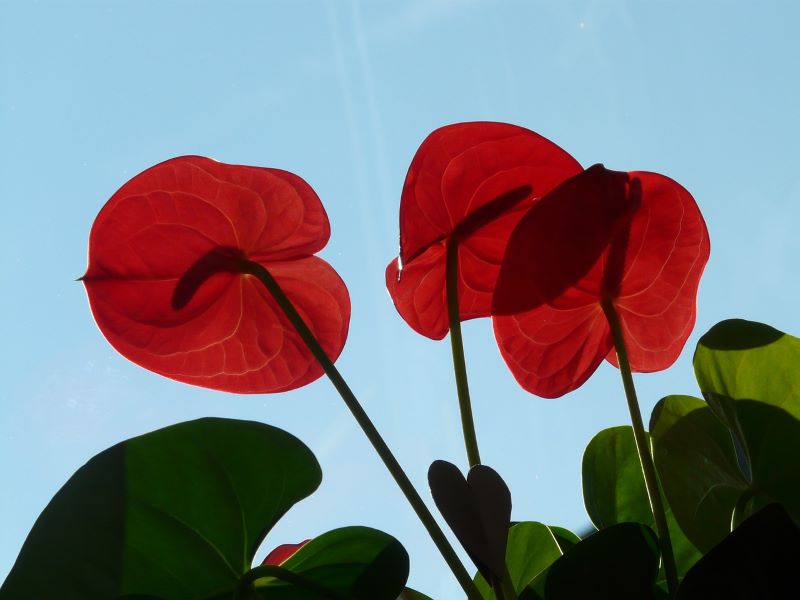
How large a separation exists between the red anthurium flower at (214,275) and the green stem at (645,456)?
0.69 ft

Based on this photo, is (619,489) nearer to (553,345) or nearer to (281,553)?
(553,345)

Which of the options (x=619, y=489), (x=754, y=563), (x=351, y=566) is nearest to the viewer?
(x=754, y=563)

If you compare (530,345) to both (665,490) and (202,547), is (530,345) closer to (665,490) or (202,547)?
(665,490)

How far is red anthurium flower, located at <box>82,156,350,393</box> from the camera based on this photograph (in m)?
0.52

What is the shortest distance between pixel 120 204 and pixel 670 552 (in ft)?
1.38

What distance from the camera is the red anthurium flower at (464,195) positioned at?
0.54 metres

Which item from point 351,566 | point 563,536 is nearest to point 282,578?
point 351,566

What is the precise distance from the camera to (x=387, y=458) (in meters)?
0.45

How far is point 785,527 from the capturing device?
1.17ft

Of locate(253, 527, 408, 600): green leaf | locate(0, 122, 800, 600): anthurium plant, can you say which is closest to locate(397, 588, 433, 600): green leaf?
locate(0, 122, 800, 600): anthurium plant

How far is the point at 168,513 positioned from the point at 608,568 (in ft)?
0.84

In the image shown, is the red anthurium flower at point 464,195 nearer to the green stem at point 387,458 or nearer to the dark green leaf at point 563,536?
the green stem at point 387,458

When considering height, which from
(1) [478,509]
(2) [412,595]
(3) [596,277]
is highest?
(3) [596,277]

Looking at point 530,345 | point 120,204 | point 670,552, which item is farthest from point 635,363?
point 120,204
